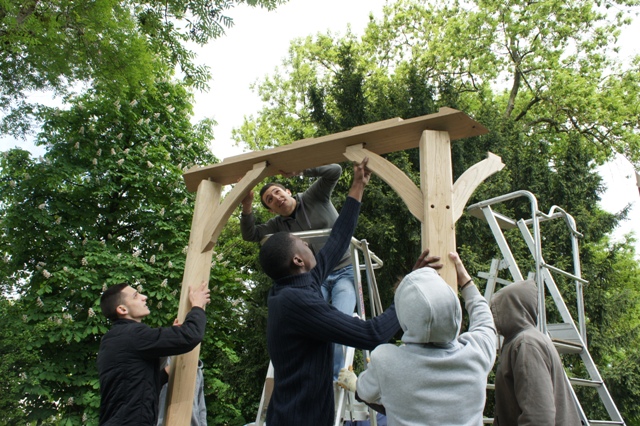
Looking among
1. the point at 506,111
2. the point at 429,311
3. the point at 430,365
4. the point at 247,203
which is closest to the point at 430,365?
the point at 430,365

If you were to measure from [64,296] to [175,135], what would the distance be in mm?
4235

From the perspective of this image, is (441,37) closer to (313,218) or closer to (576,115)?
(576,115)

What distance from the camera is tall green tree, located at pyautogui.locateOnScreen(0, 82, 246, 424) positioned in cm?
836

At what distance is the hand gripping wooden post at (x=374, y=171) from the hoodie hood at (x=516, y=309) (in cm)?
59

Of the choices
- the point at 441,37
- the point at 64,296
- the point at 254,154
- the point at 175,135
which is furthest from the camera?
the point at 441,37

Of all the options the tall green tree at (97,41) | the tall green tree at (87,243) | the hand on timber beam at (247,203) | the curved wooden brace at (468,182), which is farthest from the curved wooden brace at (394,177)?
the tall green tree at (87,243)

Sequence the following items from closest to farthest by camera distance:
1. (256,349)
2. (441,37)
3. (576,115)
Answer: (256,349)
(576,115)
(441,37)

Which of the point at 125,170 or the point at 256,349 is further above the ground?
the point at 125,170

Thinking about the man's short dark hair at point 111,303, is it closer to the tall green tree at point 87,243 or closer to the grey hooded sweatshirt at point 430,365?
the grey hooded sweatshirt at point 430,365

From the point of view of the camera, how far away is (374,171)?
2.73 m

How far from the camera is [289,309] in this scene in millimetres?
2209

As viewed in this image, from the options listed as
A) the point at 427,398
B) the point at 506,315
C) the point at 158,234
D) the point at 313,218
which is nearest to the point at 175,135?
the point at 158,234

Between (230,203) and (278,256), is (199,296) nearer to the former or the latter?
(230,203)

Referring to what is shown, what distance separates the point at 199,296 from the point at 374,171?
4.24 feet
